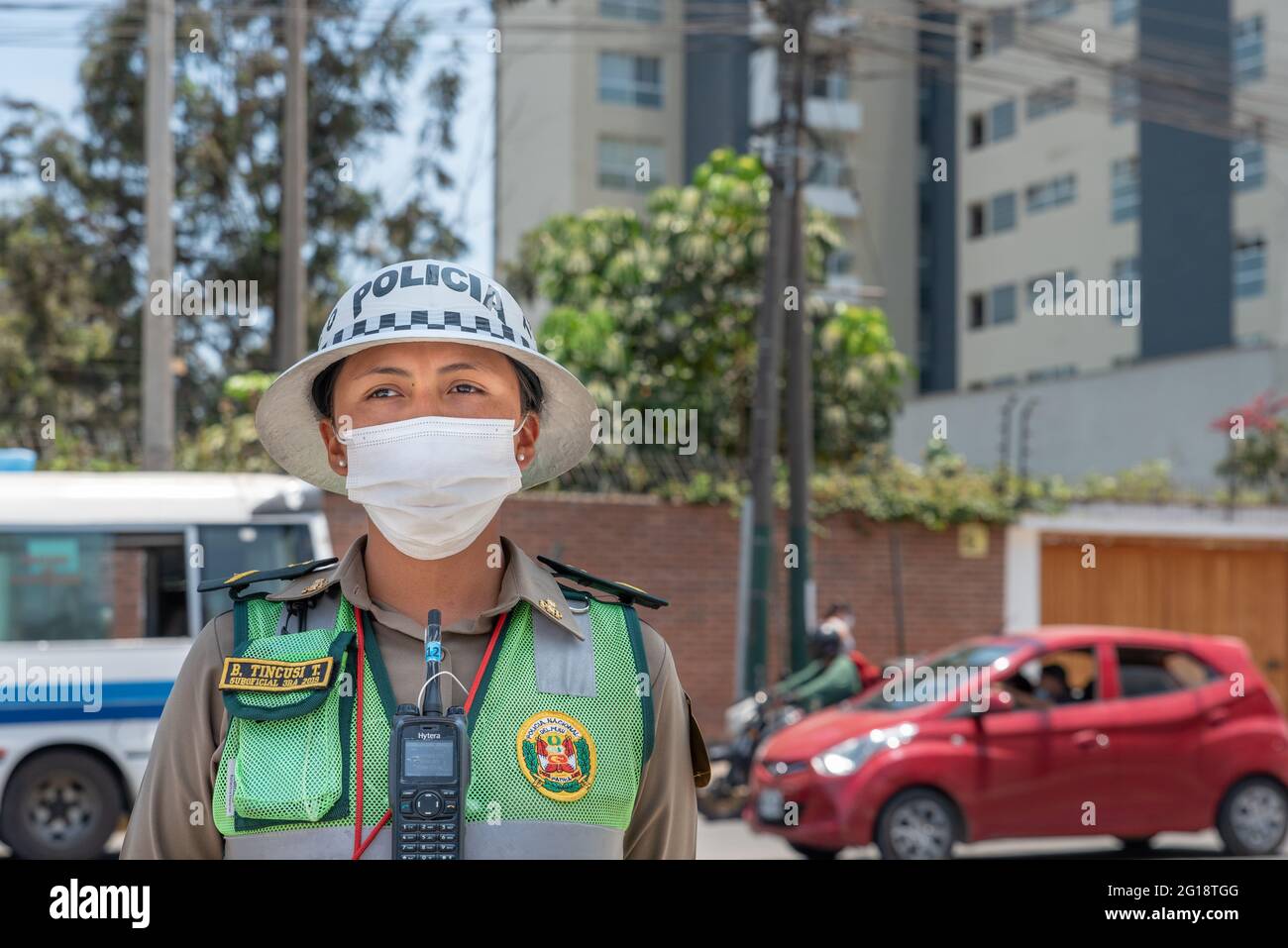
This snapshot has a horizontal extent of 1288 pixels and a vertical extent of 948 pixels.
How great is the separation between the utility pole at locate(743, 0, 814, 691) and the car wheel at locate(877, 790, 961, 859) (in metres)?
4.53

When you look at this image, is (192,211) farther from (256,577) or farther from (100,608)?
(256,577)

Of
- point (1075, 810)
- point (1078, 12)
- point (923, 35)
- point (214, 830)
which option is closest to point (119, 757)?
point (1075, 810)

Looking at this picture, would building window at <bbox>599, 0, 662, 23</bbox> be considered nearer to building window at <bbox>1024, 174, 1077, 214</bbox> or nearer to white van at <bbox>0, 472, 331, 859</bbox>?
building window at <bbox>1024, 174, 1077, 214</bbox>

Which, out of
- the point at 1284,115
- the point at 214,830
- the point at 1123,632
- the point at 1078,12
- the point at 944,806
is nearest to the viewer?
the point at 214,830

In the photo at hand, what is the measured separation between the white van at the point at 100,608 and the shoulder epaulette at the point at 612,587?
7844mm

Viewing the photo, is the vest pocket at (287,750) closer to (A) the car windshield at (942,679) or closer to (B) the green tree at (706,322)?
(A) the car windshield at (942,679)

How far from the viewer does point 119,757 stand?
10188mm

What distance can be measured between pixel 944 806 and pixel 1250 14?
26.9m

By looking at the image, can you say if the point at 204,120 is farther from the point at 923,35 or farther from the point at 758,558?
the point at 923,35

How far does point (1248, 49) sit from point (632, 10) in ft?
49.8

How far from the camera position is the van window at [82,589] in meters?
10.4

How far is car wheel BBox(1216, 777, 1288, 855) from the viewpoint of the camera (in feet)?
33.0

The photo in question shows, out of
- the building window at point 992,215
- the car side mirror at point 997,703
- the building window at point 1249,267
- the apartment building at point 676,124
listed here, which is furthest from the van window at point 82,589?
the building window at point 992,215

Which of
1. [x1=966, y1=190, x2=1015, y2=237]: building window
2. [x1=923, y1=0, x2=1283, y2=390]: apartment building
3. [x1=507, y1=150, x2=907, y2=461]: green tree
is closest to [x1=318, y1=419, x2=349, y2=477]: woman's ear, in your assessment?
[x1=507, y1=150, x2=907, y2=461]: green tree
